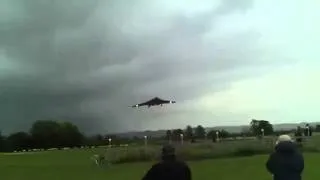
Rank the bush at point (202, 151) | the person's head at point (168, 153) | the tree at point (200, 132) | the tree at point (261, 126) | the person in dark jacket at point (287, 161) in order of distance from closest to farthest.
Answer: the person's head at point (168, 153), the person in dark jacket at point (287, 161), the bush at point (202, 151), the tree at point (200, 132), the tree at point (261, 126)

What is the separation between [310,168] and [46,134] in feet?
216

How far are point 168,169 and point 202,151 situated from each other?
80.3ft

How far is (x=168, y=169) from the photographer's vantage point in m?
6.82

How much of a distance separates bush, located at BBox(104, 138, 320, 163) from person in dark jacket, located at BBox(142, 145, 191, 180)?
2085 centimetres

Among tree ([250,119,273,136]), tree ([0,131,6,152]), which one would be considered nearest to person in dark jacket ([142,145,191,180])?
tree ([250,119,273,136])

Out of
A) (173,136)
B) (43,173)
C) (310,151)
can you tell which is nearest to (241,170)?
(43,173)

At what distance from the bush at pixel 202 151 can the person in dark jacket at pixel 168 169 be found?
20.9 metres

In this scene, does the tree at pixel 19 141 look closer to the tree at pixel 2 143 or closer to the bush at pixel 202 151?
the tree at pixel 2 143

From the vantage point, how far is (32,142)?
7944 centimetres

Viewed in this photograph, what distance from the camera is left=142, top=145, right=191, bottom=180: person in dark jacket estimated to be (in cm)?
679

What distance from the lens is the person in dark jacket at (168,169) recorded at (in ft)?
22.3

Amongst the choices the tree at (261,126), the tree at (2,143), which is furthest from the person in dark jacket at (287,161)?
the tree at (2,143)

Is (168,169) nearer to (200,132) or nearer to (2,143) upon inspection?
(200,132)

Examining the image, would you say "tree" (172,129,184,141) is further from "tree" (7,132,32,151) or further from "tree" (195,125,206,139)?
"tree" (7,132,32,151)
